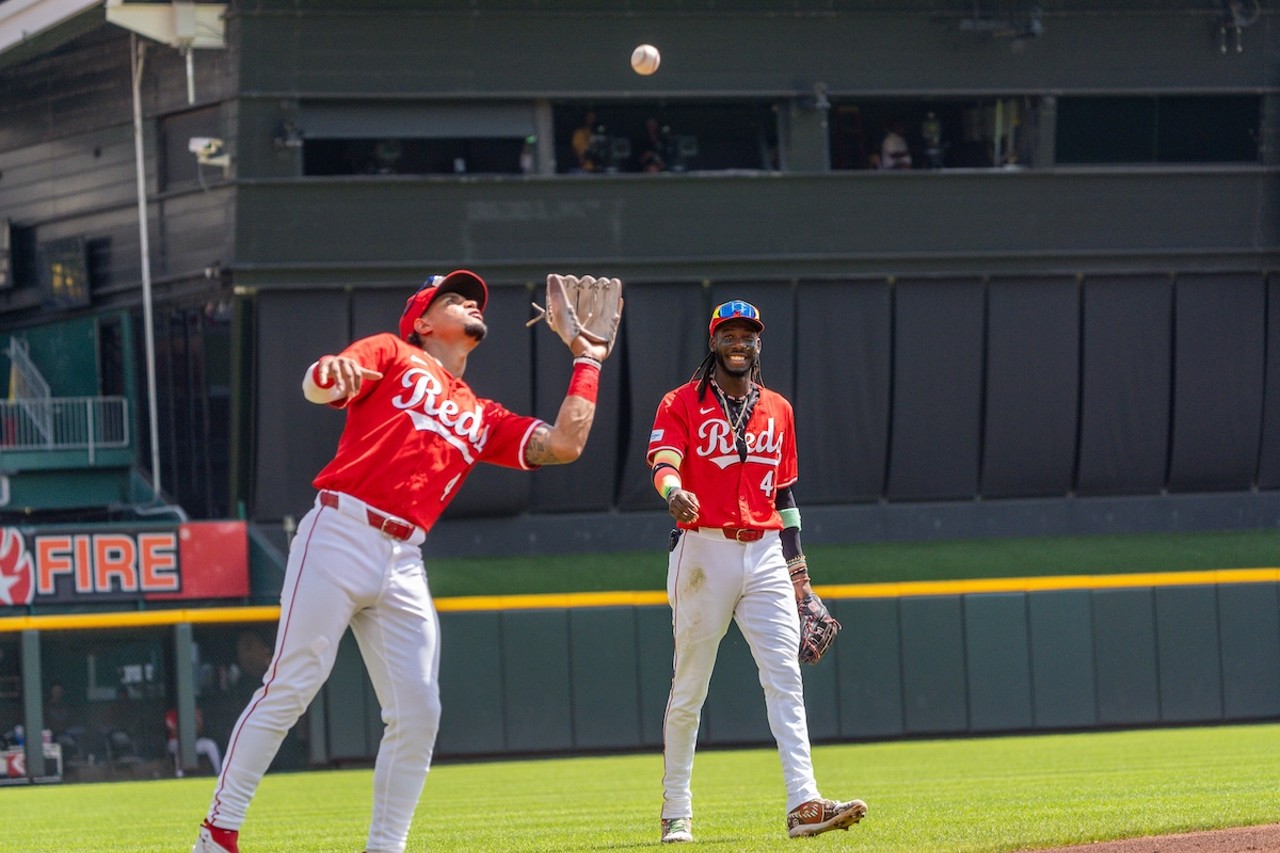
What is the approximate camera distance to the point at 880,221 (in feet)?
79.0

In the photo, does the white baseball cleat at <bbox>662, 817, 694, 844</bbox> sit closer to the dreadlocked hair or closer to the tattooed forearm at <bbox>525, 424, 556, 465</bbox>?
the dreadlocked hair

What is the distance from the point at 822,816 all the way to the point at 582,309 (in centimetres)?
226

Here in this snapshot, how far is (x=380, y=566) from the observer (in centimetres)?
590

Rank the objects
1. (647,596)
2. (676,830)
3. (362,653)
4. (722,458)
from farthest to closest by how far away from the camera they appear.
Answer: (647,596)
(722,458)
(676,830)
(362,653)

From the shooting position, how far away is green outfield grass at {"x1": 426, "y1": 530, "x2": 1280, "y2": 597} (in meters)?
22.1

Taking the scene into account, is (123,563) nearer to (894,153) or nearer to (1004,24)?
(894,153)

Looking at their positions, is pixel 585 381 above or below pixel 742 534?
above

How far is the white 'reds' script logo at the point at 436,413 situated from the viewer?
6.09 metres

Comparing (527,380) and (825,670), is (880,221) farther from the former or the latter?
(825,670)

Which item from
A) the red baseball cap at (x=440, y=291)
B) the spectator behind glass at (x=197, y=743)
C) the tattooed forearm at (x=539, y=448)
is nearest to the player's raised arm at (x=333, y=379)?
the red baseball cap at (x=440, y=291)

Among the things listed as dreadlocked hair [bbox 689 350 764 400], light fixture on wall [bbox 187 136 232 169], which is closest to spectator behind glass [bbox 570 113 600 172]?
light fixture on wall [bbox 187 136 232 169]

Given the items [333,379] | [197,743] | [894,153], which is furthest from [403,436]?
[894,153]

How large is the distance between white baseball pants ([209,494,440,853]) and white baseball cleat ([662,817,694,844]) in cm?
177

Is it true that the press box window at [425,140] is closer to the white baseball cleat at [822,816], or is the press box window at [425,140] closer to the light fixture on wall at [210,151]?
the light fixture on wall at [210,151]
